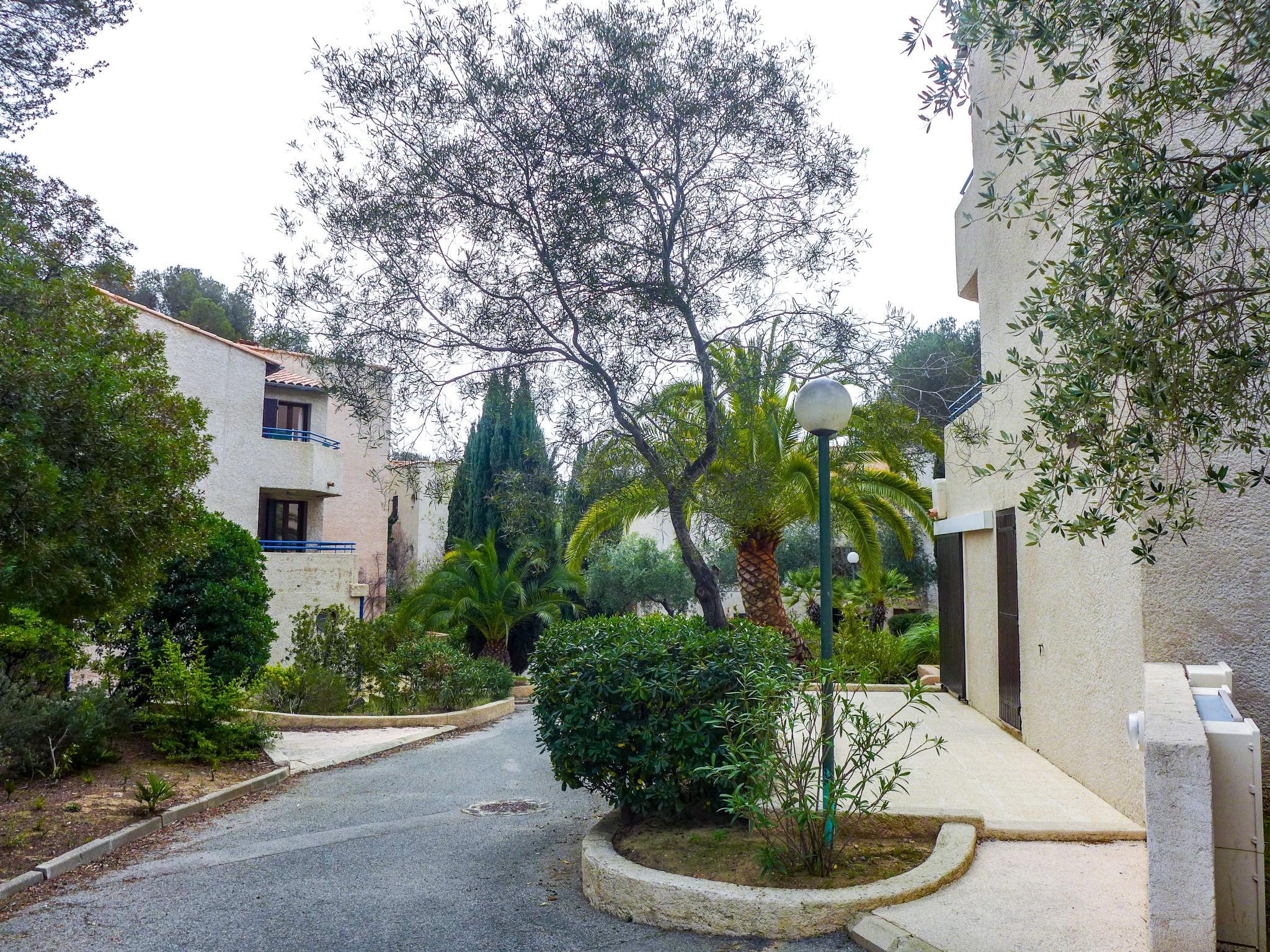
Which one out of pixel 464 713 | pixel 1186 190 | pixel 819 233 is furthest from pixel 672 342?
pixel 464 713

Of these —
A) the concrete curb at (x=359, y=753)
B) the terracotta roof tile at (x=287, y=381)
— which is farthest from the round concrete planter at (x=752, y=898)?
the terracotta roof tile at (x=287, y=381)

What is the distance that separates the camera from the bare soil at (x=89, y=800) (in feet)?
23.0

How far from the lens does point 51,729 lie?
910 centimetres

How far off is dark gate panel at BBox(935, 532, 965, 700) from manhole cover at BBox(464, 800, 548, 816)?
6.59 meters

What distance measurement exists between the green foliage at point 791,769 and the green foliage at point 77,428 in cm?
424

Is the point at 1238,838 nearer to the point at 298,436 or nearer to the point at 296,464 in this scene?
the point at 296,464

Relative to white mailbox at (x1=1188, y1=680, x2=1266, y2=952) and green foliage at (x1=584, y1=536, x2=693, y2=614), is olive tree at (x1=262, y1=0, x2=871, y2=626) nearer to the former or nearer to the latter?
white mailbox at (x1=1188, y1=680, x2=1266, y2=952)

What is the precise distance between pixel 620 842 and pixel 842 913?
6.06 feet

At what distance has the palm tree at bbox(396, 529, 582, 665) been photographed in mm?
21797

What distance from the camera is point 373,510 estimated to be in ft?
107

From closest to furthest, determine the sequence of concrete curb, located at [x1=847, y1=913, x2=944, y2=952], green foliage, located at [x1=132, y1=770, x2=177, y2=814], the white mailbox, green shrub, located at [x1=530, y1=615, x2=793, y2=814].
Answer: the white mailbox → concrete curb, located at [x1=847, y1=913, x2=944, y2=952] → green shrub, located at [x1=530, y1=615, x2=793, y2=814] → green foliage, located at [x1=132, y1=770, x2=177, y2=814]

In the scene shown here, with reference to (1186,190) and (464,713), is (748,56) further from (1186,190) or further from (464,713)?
(464,713)

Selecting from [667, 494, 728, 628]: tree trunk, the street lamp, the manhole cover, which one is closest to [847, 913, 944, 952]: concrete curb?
the street lamp

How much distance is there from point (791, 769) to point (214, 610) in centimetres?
934
